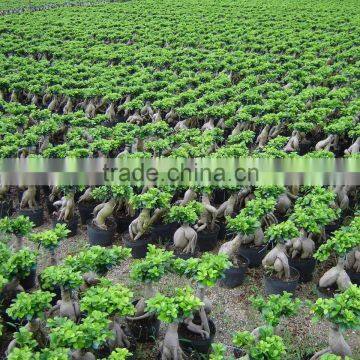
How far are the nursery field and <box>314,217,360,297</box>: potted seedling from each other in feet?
0.07

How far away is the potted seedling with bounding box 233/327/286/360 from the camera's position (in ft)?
14.7

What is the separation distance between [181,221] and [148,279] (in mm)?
1906

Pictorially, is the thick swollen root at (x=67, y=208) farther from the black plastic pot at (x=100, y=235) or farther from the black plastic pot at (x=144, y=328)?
the black plastic pot at (x=144, y=328)

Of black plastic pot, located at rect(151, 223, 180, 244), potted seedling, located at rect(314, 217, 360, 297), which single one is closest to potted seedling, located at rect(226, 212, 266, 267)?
potted seedling, located at rect(314, 217, 360, 297)

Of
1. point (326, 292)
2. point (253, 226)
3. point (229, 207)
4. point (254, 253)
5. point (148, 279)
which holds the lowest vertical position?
point (326, 292)

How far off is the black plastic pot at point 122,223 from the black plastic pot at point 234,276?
2.35 m

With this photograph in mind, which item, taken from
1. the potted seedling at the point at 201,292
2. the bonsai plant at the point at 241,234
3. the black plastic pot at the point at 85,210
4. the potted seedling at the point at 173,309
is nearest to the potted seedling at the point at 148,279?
the potted seedling at the point at 201,292

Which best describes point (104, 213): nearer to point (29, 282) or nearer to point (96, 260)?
point (29, 282)

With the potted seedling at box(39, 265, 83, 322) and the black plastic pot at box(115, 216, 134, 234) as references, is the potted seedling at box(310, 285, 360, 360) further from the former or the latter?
the black plastic pot at box(115, 216, 134, 234)

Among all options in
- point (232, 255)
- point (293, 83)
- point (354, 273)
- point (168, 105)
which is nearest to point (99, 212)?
point (232, 255)

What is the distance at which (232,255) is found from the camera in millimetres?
6965

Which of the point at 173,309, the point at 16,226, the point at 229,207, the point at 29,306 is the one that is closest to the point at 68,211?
the point at 16,226

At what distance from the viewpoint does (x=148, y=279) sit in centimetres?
543

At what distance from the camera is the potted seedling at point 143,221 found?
7391 millimetres
